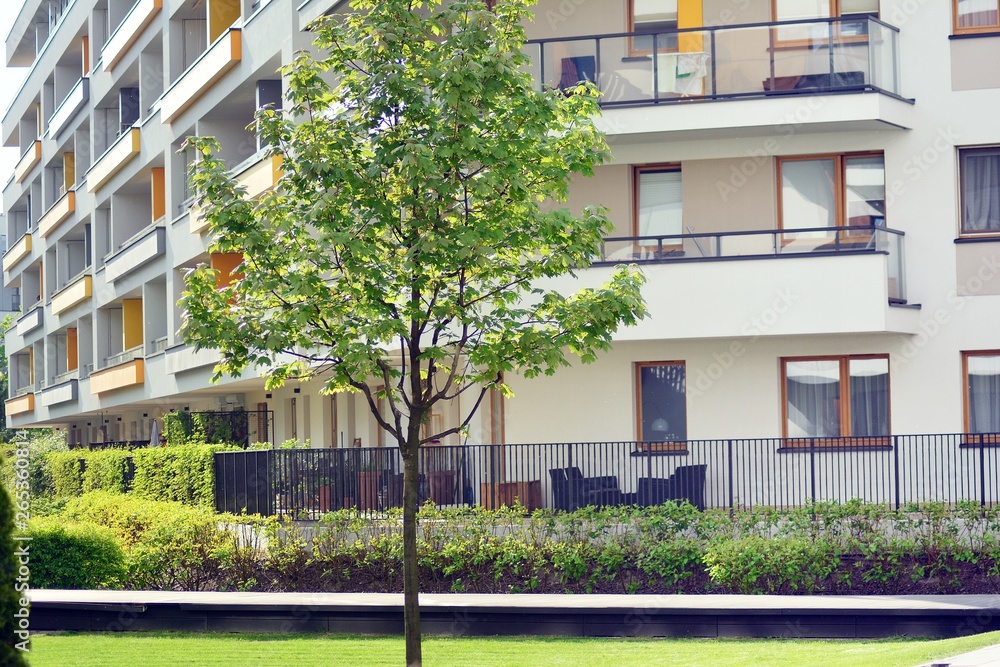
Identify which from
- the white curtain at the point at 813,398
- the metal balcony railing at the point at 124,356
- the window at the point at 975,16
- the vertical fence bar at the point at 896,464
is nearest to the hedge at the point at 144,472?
the metal balcony railing at the point at 124,356

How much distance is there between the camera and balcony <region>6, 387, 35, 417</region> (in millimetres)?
57281

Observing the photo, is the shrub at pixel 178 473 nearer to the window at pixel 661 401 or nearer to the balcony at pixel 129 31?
the window at pixel 661 401

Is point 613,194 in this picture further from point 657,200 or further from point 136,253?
point 136,253

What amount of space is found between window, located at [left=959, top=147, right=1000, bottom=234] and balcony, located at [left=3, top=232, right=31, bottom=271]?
48.3 m

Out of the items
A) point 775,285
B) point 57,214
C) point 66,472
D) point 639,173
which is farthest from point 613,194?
point 57,214

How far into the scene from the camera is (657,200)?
23.5 metres

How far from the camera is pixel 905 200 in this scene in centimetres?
2238

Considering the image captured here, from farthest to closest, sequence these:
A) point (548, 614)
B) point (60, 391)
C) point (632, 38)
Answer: point (60, 391) → point (632, 38) → point (548, 614)

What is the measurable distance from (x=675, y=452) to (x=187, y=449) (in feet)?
37.4

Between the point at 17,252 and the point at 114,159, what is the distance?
23.2 m

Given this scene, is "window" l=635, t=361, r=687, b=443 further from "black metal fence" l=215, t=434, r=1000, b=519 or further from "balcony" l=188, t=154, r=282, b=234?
"balcony" l=188, t=154, r=282, b=234

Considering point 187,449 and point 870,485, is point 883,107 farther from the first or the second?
point 187,449

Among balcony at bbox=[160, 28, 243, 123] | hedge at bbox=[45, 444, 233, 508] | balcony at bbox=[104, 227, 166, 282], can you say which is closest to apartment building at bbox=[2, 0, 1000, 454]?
balcony at bbox=[160, 28, 243, 123]

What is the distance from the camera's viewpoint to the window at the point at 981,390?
72.0ft
